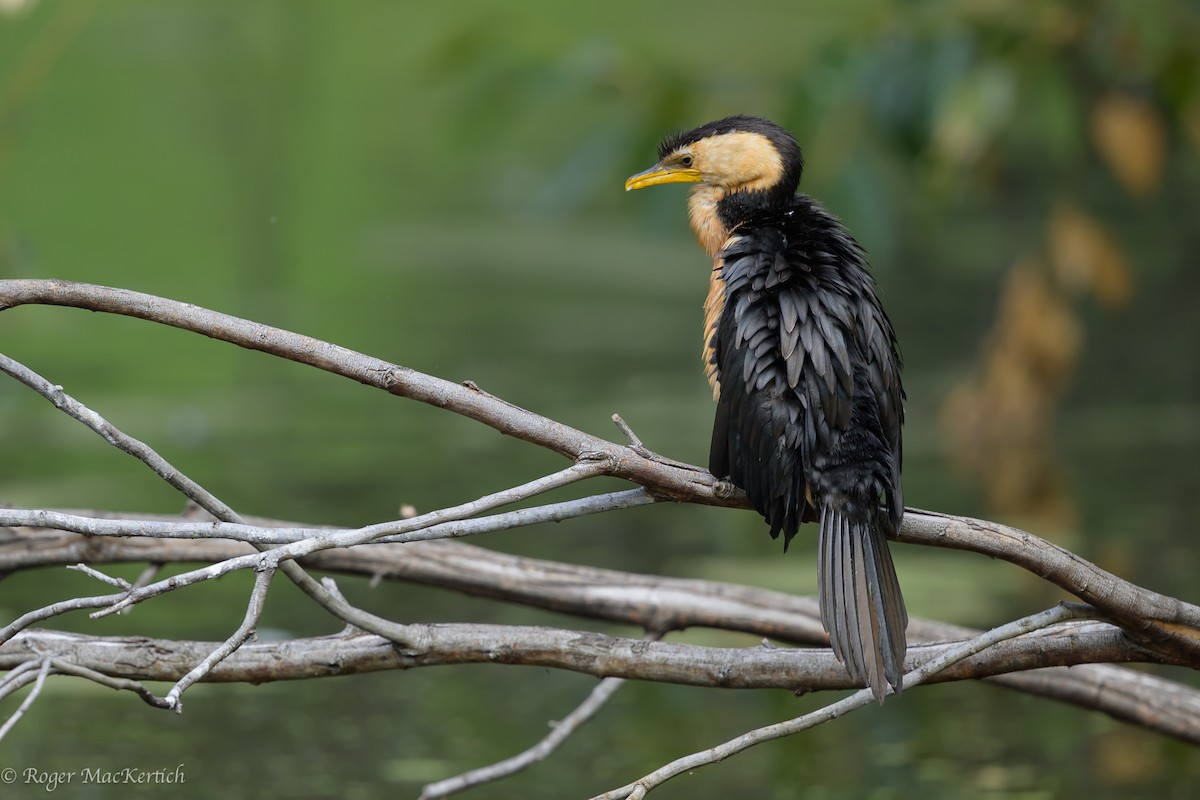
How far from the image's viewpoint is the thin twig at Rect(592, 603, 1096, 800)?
1643 millimetres

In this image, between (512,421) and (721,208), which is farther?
(721,208)

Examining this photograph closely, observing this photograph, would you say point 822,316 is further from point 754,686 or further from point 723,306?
point 754,686

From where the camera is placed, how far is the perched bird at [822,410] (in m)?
1.77

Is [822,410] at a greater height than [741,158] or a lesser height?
lesser

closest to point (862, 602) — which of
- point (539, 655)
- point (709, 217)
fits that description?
point (539, 655)

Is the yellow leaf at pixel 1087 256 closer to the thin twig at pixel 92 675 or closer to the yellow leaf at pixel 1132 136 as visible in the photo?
the yellow leaf at pixel 1132 136

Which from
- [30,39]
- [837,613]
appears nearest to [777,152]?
[837,613]

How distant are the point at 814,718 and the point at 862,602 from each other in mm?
172

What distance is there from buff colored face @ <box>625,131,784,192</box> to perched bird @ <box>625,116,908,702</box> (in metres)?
0.10

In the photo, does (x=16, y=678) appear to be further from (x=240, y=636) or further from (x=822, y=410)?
(x=822, y=410)

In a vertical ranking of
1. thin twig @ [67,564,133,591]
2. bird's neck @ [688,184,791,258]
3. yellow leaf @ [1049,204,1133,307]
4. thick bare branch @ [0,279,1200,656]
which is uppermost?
yellow leaf @ [1049,204,1133,307]

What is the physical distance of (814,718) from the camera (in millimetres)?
1662

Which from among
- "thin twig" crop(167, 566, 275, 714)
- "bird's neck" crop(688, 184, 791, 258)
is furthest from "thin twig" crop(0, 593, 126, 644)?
"bird's neck" crop(688, 184, 791, 258)

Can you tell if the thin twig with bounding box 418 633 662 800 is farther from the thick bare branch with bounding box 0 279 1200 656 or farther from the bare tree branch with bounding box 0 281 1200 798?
the thick bare branch with bounding box 0 279 1200 656
